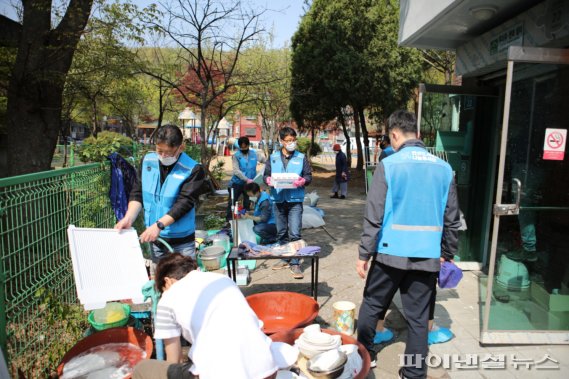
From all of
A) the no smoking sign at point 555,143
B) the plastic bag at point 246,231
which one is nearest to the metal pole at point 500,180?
the no smoking sign at point 555,143

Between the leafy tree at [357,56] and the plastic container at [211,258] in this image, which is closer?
the plastic container at [211,258]

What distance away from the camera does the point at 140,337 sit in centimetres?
296

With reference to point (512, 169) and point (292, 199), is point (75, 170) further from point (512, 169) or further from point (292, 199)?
point (512, 169)

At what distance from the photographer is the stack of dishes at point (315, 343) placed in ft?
8.89

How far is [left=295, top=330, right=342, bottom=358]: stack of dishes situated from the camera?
271 centimetres

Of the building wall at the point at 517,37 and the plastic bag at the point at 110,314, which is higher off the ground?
the building wall at the point at 517,37

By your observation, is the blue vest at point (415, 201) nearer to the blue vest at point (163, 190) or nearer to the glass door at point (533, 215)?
the glass door at point (533, 215)

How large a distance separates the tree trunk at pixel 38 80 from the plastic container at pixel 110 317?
13.7 ft

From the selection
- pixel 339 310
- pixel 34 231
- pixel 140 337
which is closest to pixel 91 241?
pixel 34 231

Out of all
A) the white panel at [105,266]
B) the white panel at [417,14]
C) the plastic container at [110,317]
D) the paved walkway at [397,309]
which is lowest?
the paved walkway at [397,309]

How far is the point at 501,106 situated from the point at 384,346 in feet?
11.1

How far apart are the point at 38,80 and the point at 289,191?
426cm

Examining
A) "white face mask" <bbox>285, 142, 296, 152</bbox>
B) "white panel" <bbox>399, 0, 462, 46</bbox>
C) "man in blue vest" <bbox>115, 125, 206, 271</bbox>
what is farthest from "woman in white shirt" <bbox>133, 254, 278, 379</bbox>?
"white panel" <bbox>399, 0, 462, 46</bbox>

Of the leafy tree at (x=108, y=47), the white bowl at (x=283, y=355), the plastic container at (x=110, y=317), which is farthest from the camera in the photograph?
the leafy tree at (x=108, y=47)
